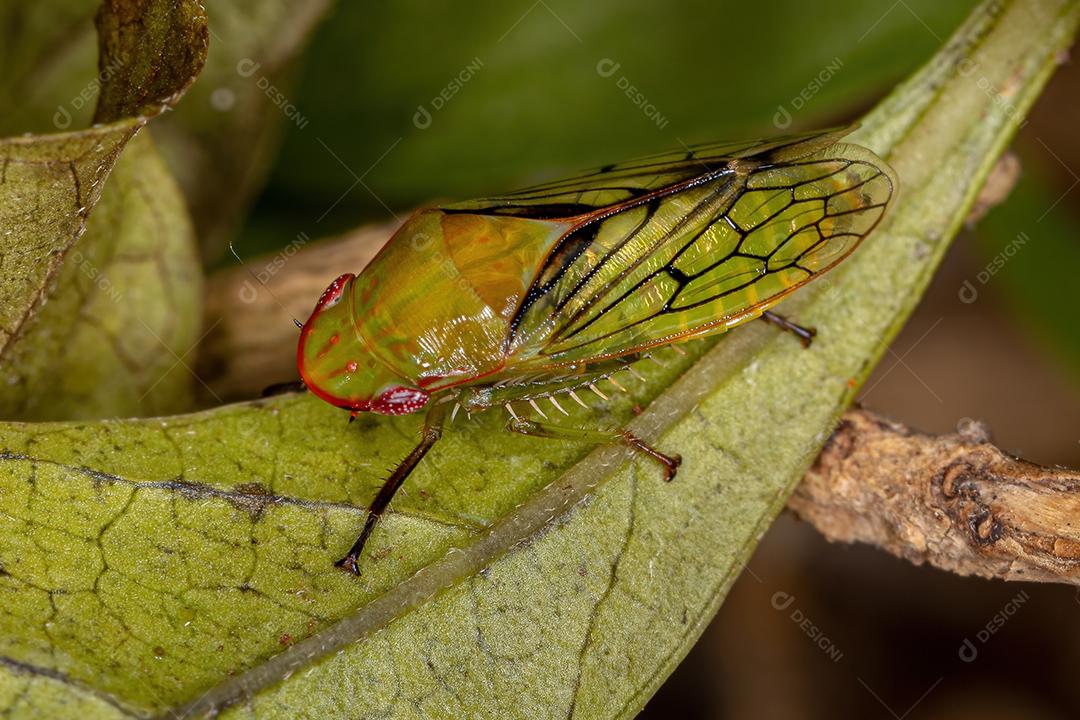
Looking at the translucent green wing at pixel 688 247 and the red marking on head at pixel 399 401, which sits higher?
the red marking on head at pixel 399 401

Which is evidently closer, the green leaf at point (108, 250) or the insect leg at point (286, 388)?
the green leaf at point (108, 250)

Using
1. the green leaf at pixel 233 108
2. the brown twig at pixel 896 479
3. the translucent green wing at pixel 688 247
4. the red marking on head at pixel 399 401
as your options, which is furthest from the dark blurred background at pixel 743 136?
the red marking on head at pixel 399 401

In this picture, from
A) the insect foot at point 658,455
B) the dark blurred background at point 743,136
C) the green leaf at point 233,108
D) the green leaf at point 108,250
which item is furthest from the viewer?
the dark blurred background at point 743,136

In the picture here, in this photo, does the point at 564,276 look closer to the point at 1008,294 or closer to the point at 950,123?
the point at 950,123

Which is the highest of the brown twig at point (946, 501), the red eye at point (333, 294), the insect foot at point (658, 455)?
the red eye at point (333, 294)

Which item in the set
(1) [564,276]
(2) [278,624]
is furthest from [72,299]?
(1) [564,276]

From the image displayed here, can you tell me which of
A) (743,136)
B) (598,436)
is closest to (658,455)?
(598,436)

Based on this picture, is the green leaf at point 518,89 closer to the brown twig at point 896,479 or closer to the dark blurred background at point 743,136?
the dark blurred background at point 743,136
